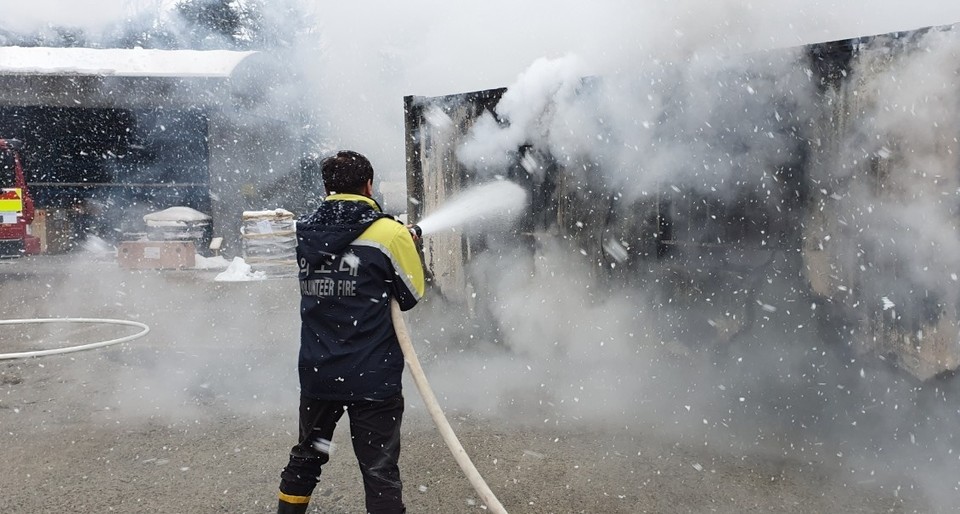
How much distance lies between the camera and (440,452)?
3729 millimetres

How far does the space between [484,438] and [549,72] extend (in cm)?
237

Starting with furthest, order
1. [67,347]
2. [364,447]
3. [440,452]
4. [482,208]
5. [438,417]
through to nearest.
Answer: [67,347], [482,208], [440,452], [438,417], [364,447]

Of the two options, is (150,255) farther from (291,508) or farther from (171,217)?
(291,508)

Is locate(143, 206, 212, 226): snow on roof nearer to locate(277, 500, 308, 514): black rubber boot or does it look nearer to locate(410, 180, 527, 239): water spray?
locate(410, 180, 527, 239): water spray

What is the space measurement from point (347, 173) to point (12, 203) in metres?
11.8

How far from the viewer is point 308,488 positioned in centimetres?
265

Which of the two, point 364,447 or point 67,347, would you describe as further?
point 67,347

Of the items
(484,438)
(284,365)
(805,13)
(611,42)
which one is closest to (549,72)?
(611,42)

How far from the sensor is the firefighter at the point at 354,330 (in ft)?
8.31

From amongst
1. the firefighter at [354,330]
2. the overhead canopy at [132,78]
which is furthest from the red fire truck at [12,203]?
the firefighter at [354,330]

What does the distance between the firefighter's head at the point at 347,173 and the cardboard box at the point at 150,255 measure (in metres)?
9.78

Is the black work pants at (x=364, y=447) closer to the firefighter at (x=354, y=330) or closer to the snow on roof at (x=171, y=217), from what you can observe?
the firefighter at (x=354, y=330)

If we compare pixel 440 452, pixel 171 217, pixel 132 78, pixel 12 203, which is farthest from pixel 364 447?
pixel 132 78

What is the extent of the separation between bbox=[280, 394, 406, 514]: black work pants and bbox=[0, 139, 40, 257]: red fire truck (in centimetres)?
1164
